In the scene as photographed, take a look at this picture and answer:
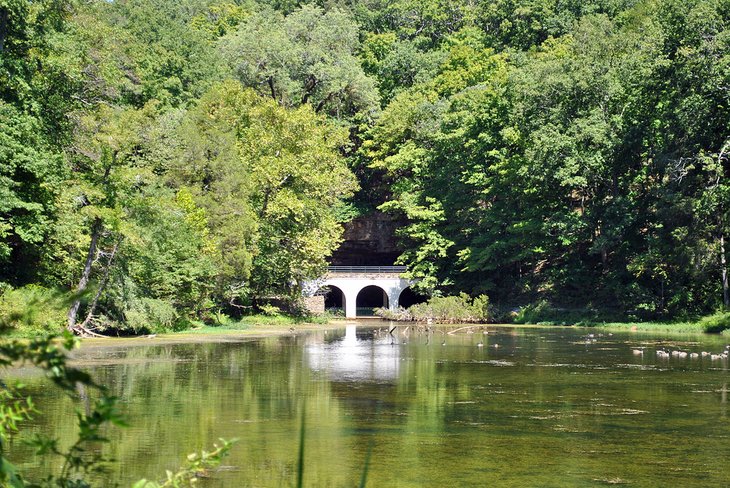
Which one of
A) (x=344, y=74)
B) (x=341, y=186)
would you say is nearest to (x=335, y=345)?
(x=341, y=186)

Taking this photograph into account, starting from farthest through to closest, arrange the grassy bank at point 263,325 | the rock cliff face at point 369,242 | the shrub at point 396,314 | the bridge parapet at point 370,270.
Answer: the rock cliff face at point 369,242, the bridge parapet at point 370,270, the shrub at point 396,314, the grassy bank at point 263,325

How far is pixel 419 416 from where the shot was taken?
1881 cm

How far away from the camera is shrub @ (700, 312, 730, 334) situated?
4668cm

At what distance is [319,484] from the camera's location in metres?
12.7

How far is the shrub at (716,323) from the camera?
46.7 m

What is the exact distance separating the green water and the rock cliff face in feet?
145

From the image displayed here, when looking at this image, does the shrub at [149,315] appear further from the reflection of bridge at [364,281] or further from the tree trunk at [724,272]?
the reflection of bridge at [364,281]

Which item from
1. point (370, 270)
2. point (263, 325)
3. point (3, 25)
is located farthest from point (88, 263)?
point (370, 270)

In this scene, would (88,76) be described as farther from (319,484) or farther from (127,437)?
(319,484)

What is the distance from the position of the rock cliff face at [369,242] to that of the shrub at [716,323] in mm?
32615

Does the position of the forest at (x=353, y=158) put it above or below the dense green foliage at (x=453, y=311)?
above

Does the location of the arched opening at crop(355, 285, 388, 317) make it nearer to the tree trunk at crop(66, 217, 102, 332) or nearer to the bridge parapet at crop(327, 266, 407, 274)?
the bridge parapet at crop(327, 266, 407, 274)

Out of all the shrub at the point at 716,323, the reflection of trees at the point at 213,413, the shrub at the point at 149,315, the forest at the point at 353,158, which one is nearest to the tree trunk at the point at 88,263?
the forest at the point at 353,158

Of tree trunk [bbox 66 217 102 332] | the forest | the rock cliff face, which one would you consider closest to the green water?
tree trunk [bbox 66 217 102 332]
